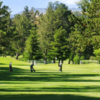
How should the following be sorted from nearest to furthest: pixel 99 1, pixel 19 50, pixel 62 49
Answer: pixel 99 1 → pixel 62 49 → pixel 19 50

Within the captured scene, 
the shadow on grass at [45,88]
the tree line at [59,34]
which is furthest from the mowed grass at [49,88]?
the tree line at [59,34]

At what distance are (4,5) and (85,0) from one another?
734 inches

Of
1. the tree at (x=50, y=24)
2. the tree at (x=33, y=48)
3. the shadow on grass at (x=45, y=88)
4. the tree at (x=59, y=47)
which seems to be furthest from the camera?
the tree at (x=50, y=24)

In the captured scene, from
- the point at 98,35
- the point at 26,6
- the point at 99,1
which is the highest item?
the point at 26,6

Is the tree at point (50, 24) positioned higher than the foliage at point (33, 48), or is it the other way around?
the tree at point (50, 24)

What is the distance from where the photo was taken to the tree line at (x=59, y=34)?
4978 centimetres

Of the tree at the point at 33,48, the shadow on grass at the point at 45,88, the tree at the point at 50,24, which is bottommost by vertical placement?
the shadow on grass at the point at 45,88

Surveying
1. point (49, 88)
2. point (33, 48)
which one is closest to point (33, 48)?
point (33, 48)

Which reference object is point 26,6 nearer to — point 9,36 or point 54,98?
point 9,36

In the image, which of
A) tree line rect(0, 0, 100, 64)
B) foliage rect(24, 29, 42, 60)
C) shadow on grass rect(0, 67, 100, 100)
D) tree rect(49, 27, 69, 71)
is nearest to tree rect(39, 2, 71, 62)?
tree line rect(0, 0, 100, 64)

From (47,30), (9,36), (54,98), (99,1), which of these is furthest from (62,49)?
(54,98)

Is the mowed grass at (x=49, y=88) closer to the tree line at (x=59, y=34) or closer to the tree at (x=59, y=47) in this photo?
the tree line at (x=59, y=34)

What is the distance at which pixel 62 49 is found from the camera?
2697 inches

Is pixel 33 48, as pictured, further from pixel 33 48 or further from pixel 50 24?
pixel 50 24
